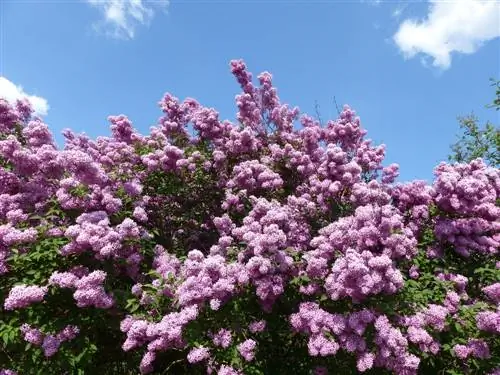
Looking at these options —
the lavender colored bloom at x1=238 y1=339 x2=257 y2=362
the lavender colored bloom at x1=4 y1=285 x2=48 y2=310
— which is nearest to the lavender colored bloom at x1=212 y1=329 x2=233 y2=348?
the lavender colored bloom at x1=238 y1=339 x2=257 y2=362

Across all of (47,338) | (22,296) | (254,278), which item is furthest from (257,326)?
(22,296)

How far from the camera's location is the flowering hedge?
17.2ft

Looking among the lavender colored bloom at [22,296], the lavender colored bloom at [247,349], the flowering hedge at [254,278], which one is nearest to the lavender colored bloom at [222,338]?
the flowering hedge at [254,278]

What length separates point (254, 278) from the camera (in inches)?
214

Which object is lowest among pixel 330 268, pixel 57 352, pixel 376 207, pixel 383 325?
pixel 57 352

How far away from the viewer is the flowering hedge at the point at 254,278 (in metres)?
5.23

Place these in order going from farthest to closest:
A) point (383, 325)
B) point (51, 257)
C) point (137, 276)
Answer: point (137, 276)
point (51, 257)
point (383, 325)

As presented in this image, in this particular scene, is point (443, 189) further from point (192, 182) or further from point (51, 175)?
point (51, 175)

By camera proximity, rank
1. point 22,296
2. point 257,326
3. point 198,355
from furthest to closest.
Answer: point 257,326, point 22,296, point 198,355

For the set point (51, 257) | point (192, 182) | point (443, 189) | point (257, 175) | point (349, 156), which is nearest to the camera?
point (51, 257)

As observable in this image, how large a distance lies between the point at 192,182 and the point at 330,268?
389 cm

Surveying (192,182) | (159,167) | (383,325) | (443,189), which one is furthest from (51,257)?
(443,189)

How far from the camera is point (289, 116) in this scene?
10617 millimetres

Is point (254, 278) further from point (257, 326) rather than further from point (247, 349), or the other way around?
point (247, 349)
